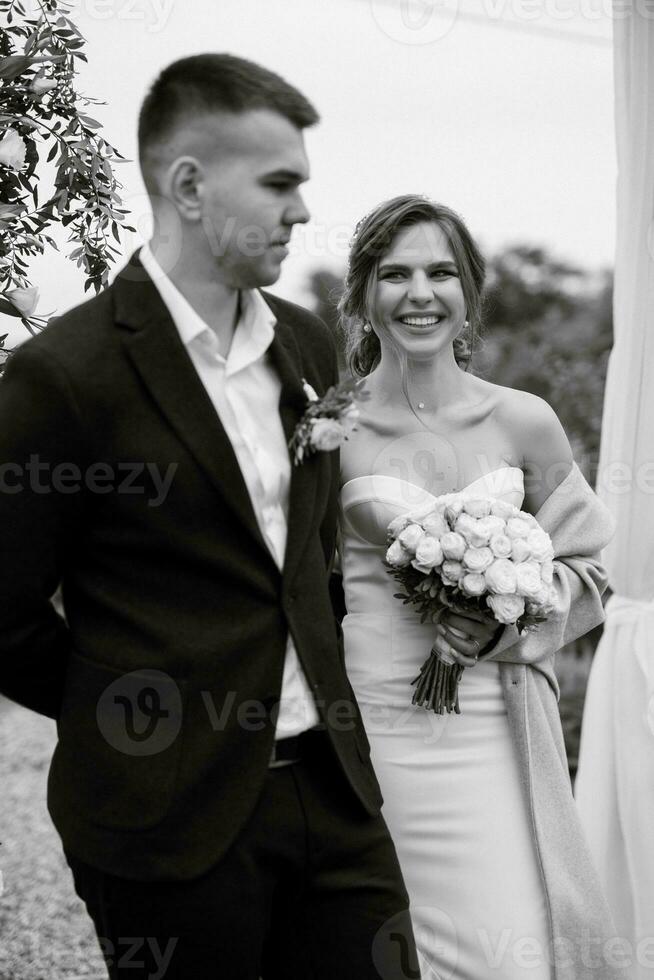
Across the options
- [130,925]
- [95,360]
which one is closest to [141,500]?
[95,360]

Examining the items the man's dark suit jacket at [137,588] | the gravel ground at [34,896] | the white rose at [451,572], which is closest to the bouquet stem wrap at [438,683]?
the white rose at [451,572]

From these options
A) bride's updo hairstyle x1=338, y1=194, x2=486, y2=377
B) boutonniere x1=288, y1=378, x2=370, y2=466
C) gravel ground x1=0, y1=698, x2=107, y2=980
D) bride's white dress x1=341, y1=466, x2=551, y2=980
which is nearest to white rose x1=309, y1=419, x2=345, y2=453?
boutonniere x1=288, y1=378, x2=370, y2=466

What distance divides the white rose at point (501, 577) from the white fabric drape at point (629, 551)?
47.1 inches

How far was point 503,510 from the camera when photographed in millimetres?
2629

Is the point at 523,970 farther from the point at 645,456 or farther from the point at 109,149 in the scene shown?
the point at 109,149

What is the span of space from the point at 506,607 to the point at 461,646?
0.20 meters

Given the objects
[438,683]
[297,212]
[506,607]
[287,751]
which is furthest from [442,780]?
[297,212]

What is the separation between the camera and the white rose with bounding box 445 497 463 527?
2592mm

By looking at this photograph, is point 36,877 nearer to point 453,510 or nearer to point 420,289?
point 453,510

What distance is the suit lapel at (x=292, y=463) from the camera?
1.92 meters

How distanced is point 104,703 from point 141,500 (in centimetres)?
36

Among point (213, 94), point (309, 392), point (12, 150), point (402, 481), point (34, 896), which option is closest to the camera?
point (213, 94)

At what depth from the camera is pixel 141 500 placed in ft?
5.83

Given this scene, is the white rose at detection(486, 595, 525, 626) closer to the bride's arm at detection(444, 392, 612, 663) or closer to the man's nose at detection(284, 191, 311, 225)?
the bride's arm at detection(444, 392, 612, 663)
